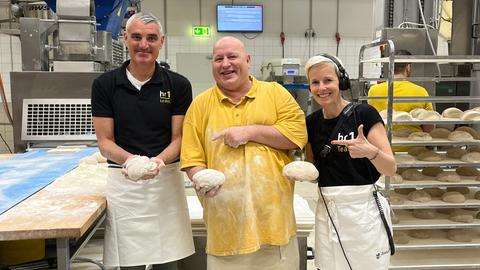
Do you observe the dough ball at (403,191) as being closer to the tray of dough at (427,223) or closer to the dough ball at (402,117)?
the tray of dough at (427,223)

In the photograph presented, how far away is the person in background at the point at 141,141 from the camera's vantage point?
1.58 m

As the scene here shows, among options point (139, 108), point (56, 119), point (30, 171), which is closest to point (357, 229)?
point (139, 108)

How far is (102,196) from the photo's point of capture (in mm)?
1717

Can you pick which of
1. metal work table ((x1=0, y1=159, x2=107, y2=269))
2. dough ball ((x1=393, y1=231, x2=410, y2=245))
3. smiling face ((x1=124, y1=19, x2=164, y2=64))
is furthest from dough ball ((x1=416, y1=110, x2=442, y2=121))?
metal work table ((x1=0, y1=159, x2=107, y2=269))

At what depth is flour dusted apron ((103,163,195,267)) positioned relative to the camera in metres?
1.63

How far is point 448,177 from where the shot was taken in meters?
2.19

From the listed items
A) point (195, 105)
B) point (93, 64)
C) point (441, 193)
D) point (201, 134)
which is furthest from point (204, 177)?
point (93, 64)

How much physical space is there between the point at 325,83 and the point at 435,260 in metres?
1.48

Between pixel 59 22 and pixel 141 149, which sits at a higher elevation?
pixel 59 22

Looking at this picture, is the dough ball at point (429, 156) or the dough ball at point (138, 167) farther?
the dough ball at point (429, 156)

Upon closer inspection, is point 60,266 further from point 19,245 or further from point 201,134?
point 19,245

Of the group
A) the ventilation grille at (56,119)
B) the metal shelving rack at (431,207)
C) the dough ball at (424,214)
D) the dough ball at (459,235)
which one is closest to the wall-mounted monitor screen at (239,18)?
the ventilation grille at (56,119)

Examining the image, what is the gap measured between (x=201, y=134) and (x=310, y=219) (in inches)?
35.9

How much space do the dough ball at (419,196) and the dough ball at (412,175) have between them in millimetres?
84
